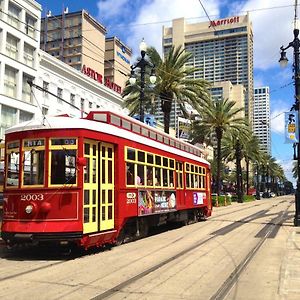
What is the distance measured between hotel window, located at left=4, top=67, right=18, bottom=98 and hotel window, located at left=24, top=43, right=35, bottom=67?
2.04 m

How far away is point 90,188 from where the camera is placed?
11680 millimetres

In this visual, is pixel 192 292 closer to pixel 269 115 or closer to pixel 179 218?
pixel 179 218

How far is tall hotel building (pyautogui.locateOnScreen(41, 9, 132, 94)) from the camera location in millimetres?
104625

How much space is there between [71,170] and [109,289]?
4.15 metres

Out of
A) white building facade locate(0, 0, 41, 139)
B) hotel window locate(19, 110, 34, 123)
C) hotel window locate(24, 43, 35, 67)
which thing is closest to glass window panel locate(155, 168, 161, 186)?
white building facade locate(0, 0, 41, 139)

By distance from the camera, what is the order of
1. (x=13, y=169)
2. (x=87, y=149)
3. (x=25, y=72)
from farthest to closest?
1. (x=25, y=72)
2. (x=13, y=169)
3. (x=87, y=149)

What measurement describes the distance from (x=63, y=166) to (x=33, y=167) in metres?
0.82

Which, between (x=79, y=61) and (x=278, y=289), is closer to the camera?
(x=278, y=289)

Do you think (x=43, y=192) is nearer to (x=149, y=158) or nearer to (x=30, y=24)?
(x=149, y=158)

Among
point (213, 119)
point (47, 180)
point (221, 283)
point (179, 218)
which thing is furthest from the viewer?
point (213, 119)

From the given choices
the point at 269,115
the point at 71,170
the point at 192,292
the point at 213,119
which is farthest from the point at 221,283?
the point at 213,119

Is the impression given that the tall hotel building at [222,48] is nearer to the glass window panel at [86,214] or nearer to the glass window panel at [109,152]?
the glass window panel at [109,152]

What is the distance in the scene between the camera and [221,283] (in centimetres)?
865

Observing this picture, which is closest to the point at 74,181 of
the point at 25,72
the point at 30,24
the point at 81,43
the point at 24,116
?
the point at 24,116
